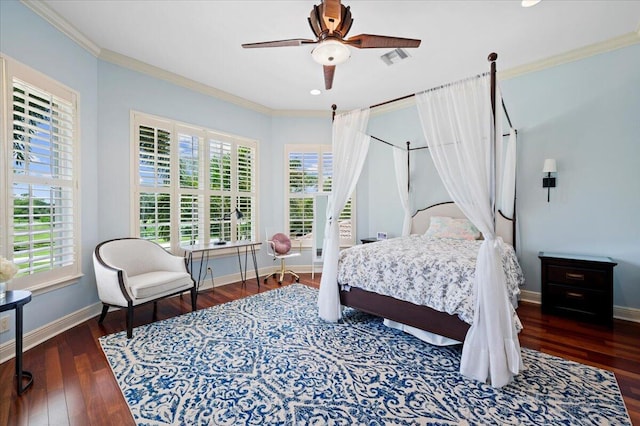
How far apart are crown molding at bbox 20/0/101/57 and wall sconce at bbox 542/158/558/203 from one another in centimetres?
562

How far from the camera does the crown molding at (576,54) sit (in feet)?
10.3

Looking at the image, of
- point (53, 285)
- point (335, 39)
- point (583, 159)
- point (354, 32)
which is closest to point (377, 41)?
point (335, 39)

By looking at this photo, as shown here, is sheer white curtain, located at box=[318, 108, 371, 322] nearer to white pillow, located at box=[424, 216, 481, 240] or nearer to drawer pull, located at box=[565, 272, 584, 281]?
white pillow, located at box=[424, 216, 481, 240]

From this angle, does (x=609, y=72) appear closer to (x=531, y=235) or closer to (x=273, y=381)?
(x=531, y=235)

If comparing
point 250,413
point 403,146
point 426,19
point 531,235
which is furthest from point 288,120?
point 250,413

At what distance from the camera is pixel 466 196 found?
2.36m

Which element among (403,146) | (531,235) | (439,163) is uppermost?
(403,146)

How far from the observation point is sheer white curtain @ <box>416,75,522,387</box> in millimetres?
2027

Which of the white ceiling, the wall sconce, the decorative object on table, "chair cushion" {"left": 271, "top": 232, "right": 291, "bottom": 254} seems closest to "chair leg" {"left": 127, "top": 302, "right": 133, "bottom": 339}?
the decorative object on table

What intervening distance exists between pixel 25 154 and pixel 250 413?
9.88ft

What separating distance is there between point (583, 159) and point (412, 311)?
297cm

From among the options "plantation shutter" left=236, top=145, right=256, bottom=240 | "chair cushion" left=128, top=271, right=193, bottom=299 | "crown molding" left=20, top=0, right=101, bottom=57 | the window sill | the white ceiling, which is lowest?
"chair cushion" left=128, top=271, right=193, bottom=299

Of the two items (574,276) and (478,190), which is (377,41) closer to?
(478,190)

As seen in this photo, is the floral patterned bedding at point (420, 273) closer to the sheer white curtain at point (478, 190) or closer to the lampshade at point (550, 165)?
the sheer white curtain at point (478, 190)
